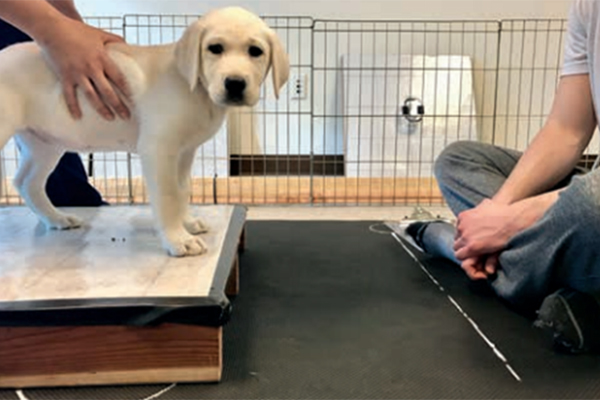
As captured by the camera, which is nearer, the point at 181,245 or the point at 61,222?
the point at 181,245

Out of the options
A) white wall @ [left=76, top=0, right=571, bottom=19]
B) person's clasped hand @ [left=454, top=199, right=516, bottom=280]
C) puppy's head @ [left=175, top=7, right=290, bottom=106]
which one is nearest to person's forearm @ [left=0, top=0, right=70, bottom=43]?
puppy's head @ [left=175, top=7, right=290, bottom=106]

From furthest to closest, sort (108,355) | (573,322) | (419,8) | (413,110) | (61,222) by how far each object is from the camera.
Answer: (419,8) < (413,110) < (61,222) < (573,322) < (108,355)

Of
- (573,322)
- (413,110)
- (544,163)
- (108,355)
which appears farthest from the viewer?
(413,110)

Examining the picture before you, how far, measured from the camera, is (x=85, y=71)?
993 mm

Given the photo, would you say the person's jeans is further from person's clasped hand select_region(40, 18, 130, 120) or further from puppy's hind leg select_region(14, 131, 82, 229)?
puppy's hind leg select_region(14, 131, 82, 229)

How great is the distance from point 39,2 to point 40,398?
2.20 feet

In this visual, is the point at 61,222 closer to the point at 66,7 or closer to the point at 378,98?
the point at 66,7

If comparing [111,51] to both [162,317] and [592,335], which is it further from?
[592,335]

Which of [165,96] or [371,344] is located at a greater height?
[165,96]

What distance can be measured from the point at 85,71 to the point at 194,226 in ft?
1.27

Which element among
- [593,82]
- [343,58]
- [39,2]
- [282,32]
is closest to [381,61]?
[343,58]

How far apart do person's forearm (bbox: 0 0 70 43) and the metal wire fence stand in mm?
1708

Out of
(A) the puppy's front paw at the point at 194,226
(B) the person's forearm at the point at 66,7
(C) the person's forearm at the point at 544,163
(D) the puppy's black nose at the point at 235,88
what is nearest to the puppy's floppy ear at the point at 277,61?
(D) the puppy's black nose at the point at 235,88

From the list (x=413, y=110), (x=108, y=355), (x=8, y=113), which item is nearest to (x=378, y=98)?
(x=413, y=110)
